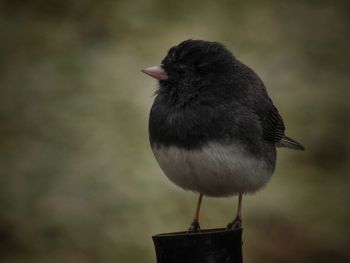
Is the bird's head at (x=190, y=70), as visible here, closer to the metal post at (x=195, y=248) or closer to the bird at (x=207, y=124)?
the bird at (x=207, y=124)

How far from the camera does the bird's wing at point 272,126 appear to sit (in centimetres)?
351

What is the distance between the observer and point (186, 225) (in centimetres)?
480

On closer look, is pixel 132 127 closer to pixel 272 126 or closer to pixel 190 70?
pixel 272 126

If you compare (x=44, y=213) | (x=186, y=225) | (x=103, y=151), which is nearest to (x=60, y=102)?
(x=103, y=151)

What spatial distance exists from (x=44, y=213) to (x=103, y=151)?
62 centimetres

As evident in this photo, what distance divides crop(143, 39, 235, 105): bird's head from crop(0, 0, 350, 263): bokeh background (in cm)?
172

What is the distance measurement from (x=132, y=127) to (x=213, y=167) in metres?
2.35

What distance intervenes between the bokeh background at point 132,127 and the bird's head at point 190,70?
1.72 meters

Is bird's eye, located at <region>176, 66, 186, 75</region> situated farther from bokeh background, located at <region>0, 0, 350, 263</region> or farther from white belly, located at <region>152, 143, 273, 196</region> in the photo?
bokeh background, located at <region>0, 0, 350, 263</region>

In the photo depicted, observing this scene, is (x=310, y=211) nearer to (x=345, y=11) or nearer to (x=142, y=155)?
(x=142, y=155)

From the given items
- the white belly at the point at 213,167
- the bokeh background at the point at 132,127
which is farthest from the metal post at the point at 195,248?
the bokeh background at the point at 132,127

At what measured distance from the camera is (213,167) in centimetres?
314

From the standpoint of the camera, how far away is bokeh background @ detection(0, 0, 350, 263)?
16.2 ft

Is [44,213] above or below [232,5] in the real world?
below
